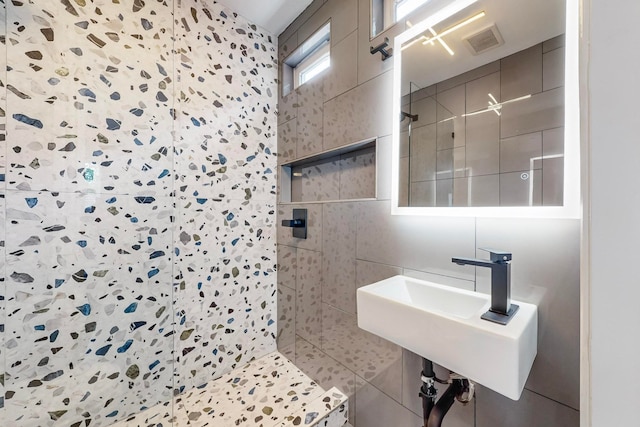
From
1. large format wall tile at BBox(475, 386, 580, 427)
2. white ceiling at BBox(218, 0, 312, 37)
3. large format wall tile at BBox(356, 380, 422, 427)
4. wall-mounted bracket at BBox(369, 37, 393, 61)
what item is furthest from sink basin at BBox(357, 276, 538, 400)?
white ceiling at BBox(218, 0, 312, 37)

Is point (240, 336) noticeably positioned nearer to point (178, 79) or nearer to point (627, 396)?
point (178, 79)

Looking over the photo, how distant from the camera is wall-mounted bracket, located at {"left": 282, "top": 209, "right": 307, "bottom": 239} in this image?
1581mm

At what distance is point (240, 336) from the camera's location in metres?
1.65

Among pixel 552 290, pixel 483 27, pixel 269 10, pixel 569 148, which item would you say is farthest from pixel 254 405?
pixel 269 10

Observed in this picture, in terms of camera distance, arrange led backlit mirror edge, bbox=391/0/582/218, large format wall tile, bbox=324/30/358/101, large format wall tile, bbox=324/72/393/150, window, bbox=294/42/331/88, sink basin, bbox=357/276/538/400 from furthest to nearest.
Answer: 1. window, bbox=294/42/331/88
2. large format wall tile, bbox=324/30/358/101
3. large format wall tile, bbox=324/72/393/150
4. led backlit mirror edge, bbox=391/0/582/218
5. sink basin, bbox=357/276/538/400

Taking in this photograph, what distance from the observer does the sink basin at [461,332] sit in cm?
60

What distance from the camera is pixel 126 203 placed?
1256 mm

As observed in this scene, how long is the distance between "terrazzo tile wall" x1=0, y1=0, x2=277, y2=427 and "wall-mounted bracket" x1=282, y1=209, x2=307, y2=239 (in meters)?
0.26

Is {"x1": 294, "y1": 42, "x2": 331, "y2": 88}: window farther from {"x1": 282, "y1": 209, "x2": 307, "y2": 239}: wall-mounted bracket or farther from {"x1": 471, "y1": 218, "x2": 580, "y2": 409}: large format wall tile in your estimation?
{"x1": 471, "y1": 218, "x2": 580, "y2": 409}: large format wall tile

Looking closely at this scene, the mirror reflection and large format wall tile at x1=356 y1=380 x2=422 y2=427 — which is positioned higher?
the mirror reflection

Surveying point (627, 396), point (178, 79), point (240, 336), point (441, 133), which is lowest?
point (240, 336)

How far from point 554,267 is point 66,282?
6.26ft

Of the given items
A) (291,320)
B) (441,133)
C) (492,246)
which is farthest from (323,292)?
(441,133)

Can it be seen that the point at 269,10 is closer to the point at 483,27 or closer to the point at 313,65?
the point at 313,65
